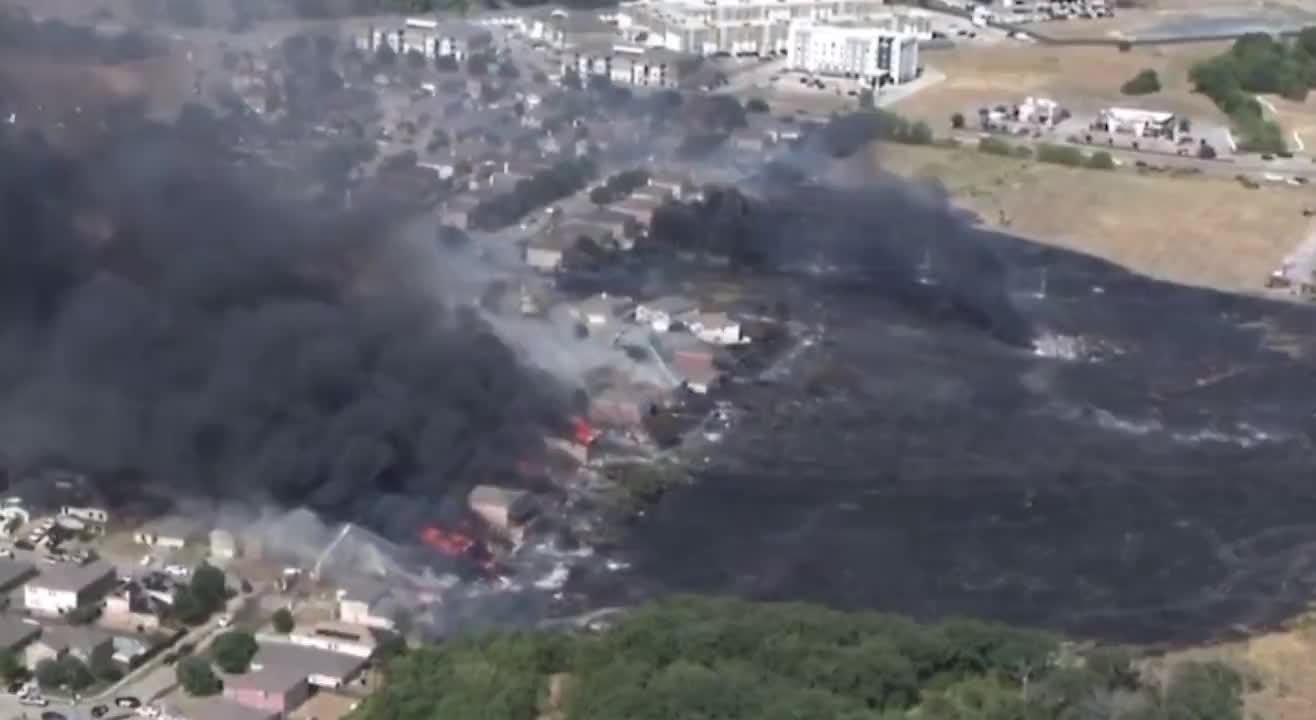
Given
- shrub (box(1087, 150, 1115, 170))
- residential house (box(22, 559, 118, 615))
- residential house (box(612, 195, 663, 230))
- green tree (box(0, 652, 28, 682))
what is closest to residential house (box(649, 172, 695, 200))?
residential house (box(612, 195, 663, 230))

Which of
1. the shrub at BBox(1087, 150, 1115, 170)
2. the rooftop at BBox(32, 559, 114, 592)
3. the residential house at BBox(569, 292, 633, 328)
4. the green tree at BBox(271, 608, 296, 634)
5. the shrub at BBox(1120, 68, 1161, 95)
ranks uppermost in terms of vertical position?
the shrub at BBox(1120, 68, 1161, 95)

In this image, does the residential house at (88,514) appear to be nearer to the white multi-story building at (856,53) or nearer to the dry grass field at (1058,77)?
the dry grass field at (1058,77)

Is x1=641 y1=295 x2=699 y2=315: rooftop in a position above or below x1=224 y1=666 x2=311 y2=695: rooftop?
above

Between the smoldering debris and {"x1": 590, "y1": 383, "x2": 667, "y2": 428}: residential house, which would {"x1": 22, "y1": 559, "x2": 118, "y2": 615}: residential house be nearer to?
the smoldering debris

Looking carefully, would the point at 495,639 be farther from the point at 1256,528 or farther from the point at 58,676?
the point at 1256,528

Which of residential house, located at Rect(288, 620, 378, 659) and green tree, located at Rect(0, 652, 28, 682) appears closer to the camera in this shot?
green tree, located at Rect(0, 652, 28, 682)

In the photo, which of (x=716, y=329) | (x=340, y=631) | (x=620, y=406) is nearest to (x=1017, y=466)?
(x=620, y=406)

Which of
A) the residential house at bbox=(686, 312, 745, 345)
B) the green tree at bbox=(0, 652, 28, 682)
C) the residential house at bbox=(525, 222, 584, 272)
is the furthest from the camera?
the residential house at bbox=(525, 222, 584, 272)

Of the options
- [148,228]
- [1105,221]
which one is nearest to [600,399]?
[148,228]

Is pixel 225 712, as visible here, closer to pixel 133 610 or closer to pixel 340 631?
pixel 340 631
